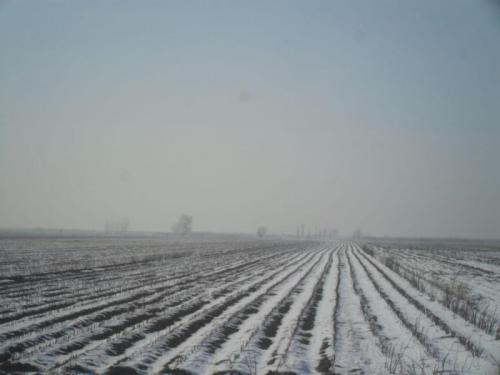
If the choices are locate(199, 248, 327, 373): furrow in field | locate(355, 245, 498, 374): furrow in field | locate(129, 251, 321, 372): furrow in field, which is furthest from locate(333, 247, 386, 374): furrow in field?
locate(129, 251, 321, 372): furrow in field

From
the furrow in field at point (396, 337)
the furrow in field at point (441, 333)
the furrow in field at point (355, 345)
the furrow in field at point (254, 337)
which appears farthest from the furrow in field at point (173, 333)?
the furrow in field at point (441, 333)

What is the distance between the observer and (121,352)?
19.8 ft

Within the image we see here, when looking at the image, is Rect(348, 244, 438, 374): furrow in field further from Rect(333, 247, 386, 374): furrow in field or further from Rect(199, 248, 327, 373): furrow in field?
Rect(199, 248, 327, 373): furrow in field

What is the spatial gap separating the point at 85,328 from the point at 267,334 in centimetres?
427

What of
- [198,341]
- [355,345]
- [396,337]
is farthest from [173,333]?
[396,337]

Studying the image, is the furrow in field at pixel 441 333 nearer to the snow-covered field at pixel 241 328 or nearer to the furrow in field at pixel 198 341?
the snow-covered field at pixel 241 328

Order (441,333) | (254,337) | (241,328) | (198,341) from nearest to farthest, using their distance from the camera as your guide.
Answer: (198,341), (254,337), (441,333), (241,328)

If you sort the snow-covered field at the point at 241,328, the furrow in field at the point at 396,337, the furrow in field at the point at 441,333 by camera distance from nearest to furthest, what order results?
the snow-covered field at the point at 241,328
the furrow in field at the point at 396,337
the furrow in field at the point at 441,333

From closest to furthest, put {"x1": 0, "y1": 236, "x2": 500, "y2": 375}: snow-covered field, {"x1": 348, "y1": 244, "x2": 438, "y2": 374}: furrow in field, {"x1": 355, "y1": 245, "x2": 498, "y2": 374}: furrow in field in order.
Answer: {"x1": 0, "y1": 236, "x2": 500, "y2": 375}: snow-covered field → {"x1": 348, "y1": 244, "x2": 438, "y2": 374}: furrow in field → {"x1": 355, "y1": 245, "x2": 498, "y2": 374}: furrow in field

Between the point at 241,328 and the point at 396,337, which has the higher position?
the point at 396,337

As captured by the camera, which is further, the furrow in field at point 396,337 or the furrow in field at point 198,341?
the furrow in field at point 396,337

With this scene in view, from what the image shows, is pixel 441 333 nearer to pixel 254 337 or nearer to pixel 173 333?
pixel 254 337

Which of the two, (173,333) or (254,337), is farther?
(173,333)

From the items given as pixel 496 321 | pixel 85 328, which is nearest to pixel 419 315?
pixel 496 321
